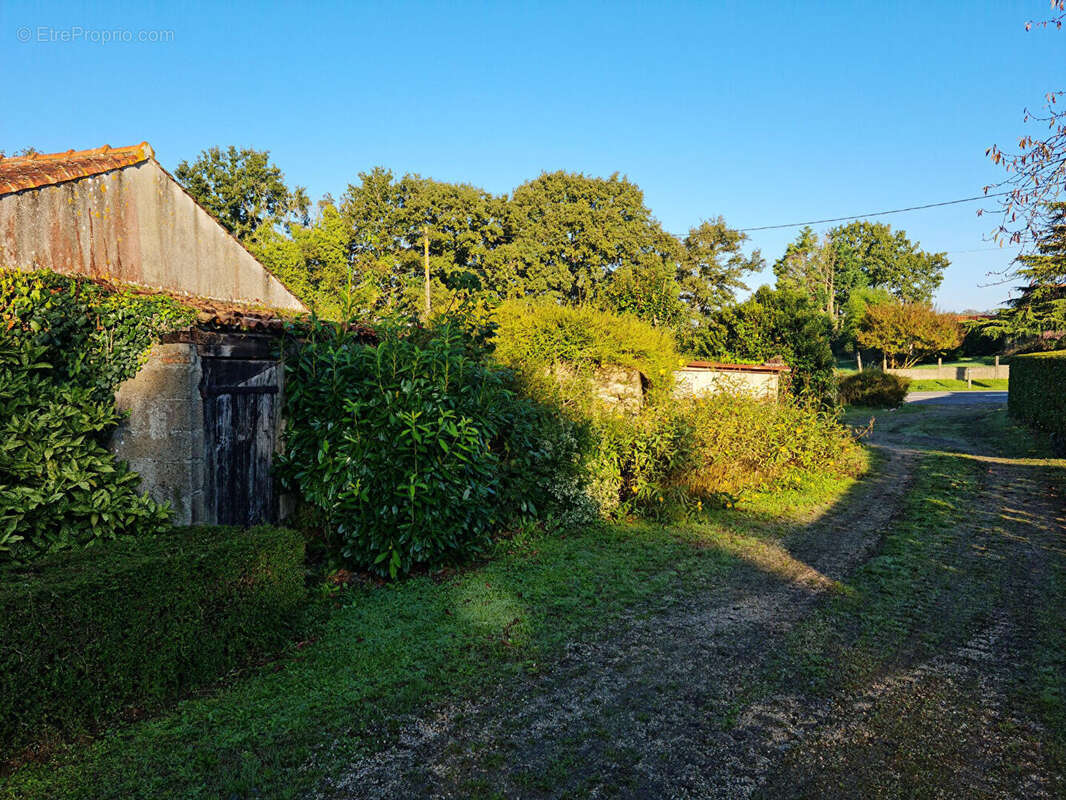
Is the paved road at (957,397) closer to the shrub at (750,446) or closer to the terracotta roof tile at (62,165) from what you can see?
the shrub at (750,446)

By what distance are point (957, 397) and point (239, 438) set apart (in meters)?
35.7

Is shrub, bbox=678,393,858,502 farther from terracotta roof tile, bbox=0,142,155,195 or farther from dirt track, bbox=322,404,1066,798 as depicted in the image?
terracotta roof tile, bbox=0,142,155,195

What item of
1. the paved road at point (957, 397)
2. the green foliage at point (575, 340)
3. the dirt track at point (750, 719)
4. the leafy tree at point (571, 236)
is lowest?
the dirt track at point (750, 719)

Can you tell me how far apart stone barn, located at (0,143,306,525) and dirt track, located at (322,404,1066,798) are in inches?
139

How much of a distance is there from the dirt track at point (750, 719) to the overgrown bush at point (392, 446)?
213 cm

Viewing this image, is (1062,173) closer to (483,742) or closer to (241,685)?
(483,742)

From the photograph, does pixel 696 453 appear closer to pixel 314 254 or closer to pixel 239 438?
pixel 239 438

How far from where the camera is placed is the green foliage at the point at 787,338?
1878 centimetres

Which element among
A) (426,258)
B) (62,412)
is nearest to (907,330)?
(426,258)

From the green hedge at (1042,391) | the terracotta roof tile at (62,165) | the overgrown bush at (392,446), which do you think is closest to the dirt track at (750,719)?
the overgrown bush at (392,446)

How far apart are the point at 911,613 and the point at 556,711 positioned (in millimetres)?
3624

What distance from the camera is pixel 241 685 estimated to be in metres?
4.11

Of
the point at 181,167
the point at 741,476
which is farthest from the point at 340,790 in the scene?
the point at 181,167

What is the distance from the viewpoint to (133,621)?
367 cm
